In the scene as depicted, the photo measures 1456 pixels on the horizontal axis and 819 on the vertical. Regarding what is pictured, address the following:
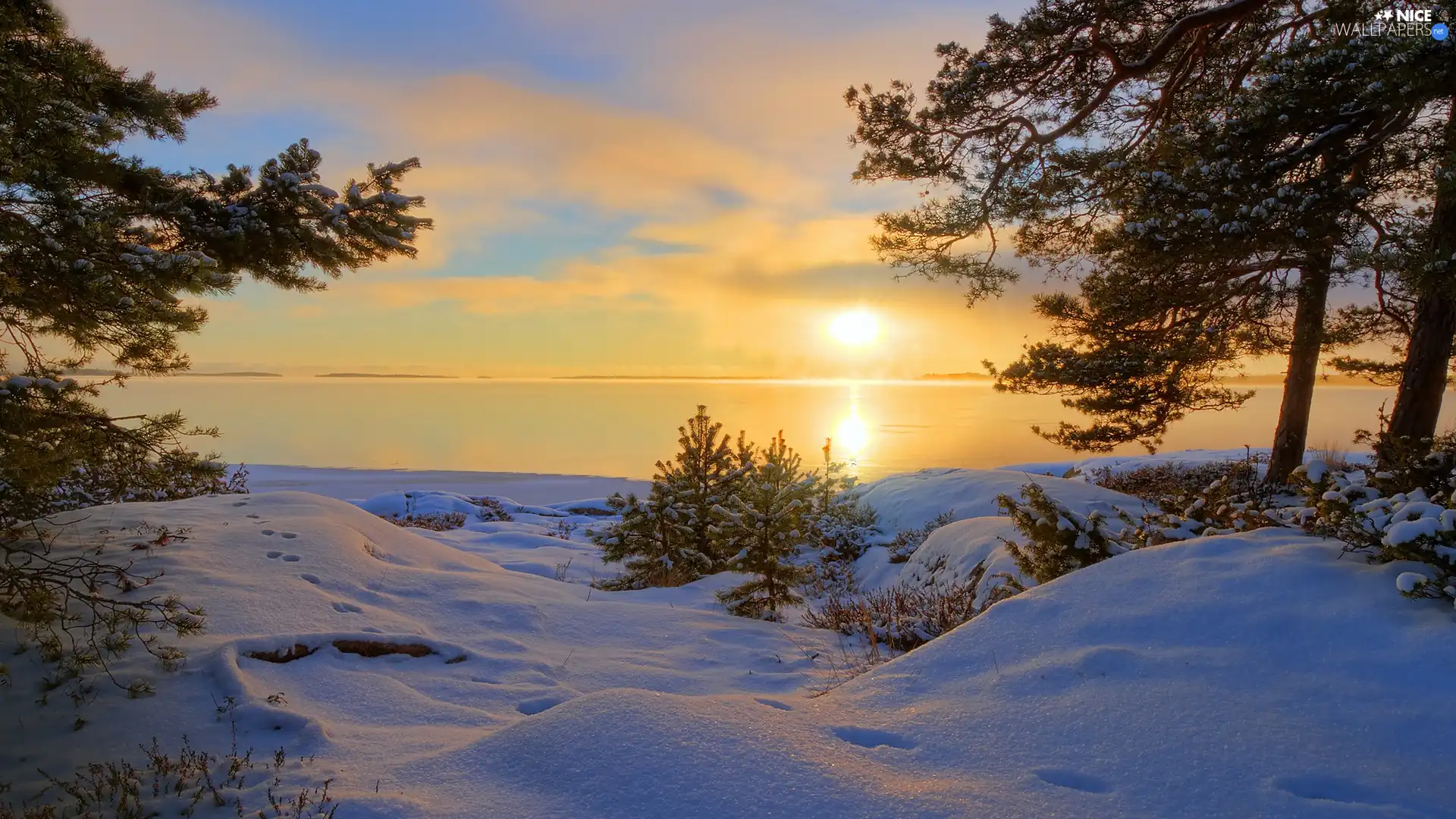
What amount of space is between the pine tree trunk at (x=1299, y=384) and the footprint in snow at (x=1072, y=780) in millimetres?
11454

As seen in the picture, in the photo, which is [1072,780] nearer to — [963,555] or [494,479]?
[963,555]

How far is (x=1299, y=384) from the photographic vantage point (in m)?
11.9

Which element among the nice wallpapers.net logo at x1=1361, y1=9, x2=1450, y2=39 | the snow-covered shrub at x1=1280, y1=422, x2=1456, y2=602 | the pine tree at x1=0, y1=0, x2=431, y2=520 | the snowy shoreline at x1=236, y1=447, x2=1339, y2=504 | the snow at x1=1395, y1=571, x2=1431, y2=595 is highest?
the nice wallpapers.net logo at x1=1361, y1=9, x2=1450, y2=39

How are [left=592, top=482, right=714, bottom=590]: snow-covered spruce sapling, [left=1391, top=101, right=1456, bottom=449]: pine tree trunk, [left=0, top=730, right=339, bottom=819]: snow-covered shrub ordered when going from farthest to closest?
[left=592, top=482, right=714, bottom=590]: snow-covered spruce sapling
[left=1391, top=101, right=1456, bottom=449]: pine tree trunk
[left=0, top=730, right=339, bottom=819]: snow-covered shrub

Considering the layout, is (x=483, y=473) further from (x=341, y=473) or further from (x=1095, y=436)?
(x=1095, y=436)

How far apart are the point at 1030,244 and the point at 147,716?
43.8 feet

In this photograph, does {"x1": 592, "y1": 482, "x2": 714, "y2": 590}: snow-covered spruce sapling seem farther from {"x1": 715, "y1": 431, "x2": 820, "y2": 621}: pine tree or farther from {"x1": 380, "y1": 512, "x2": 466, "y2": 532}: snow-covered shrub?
{"x1": 380, "y1": 512, "x2": 466, "y2": 532}: snow-covered shrub

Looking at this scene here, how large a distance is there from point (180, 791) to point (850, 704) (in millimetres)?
3247

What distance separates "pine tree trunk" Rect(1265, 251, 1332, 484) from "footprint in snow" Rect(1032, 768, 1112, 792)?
11454mm

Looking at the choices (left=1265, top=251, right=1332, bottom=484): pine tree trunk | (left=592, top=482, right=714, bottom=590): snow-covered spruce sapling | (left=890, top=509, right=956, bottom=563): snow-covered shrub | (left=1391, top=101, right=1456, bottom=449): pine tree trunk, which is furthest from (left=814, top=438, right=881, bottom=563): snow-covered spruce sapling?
(left=1391, top=101, right=1456, bottom=449): pine tree trunk

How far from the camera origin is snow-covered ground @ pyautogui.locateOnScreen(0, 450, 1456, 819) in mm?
2613

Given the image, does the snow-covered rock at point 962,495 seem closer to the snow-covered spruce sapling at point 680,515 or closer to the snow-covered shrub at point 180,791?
the snow-covered spruce sapling at point 680,515

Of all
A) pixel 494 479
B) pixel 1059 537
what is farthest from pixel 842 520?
pixel 494 479

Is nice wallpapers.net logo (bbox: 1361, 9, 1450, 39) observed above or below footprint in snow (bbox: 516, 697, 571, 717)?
above
